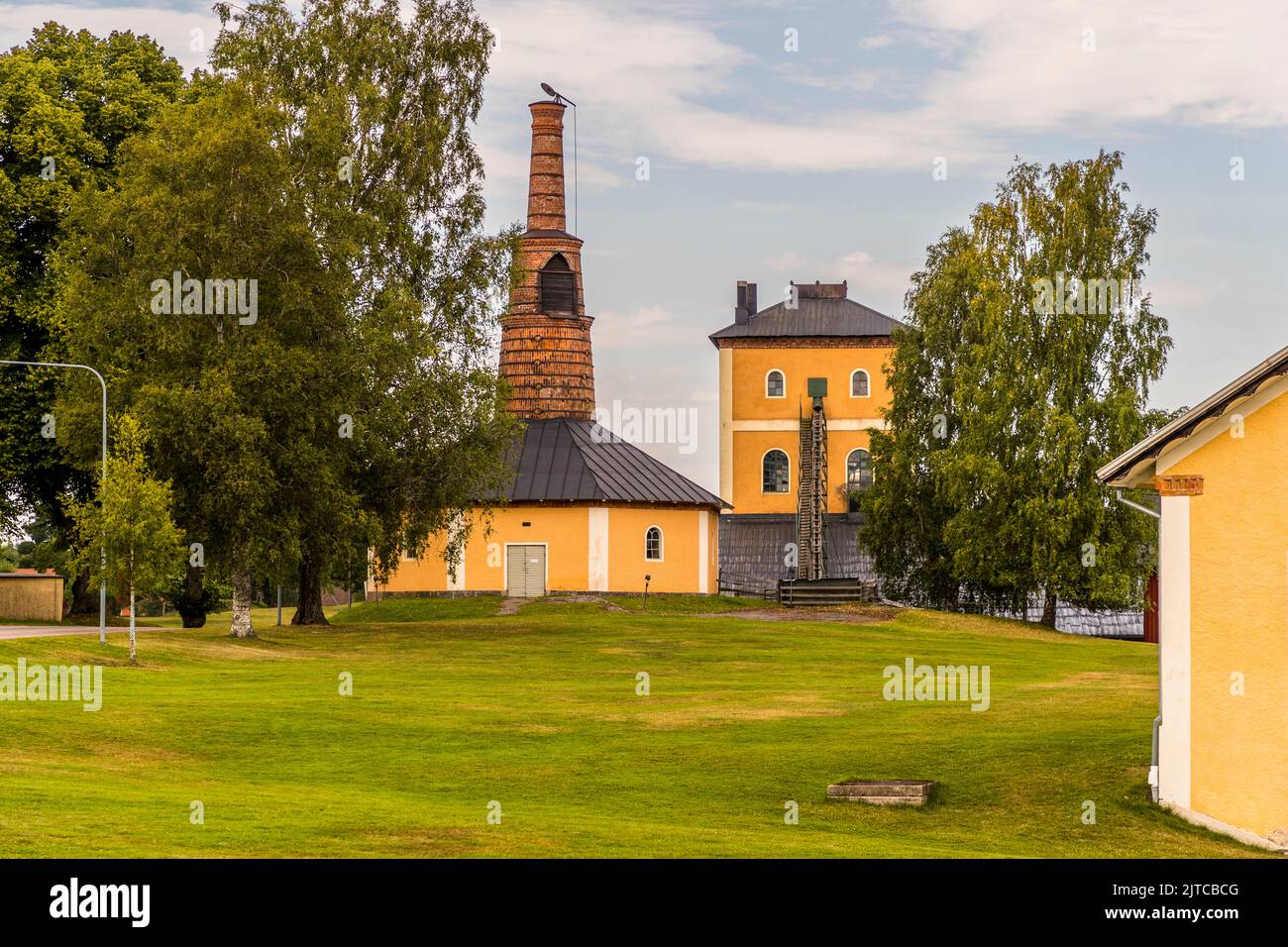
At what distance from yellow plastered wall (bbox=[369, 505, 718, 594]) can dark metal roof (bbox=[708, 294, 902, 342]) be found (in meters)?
22.8

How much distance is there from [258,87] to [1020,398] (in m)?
27.2

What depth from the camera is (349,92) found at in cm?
5125

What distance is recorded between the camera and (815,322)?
8700cm

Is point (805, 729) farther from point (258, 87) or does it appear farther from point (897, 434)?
point (897, 434)

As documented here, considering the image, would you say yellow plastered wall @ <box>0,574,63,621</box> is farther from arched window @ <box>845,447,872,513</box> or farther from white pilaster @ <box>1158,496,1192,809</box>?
white pilaster @ <box>1158,496,1192,809</box>

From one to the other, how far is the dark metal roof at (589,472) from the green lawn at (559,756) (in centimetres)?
2011

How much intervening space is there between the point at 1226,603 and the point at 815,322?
65728mm

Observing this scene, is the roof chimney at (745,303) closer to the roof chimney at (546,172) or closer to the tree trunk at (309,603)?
the roof chimney at (546,172)

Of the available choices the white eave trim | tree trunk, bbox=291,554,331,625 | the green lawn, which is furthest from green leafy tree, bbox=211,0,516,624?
the white eave trim

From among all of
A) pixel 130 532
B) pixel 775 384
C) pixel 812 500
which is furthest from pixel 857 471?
pixel 130 532

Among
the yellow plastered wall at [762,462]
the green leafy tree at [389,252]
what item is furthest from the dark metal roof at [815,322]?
the green leafy tree at [389,252]

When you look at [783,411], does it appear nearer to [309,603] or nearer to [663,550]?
[663,550]

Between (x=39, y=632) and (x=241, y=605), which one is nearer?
(x=39, y=632)

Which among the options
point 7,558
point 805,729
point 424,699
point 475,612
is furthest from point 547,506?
point 7,558
